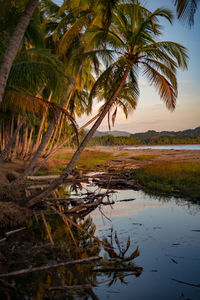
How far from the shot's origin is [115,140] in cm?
12619

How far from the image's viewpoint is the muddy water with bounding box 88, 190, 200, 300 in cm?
403

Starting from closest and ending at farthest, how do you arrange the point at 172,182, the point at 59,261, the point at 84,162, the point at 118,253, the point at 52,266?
1. the point at 52,266
2. the point at 59,261
3. the point at 118,253
4. the point at 172,182
5. the point at 84,162

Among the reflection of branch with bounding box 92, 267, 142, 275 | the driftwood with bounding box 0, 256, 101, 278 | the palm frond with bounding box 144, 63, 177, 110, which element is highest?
the palm frond with bounding box 144, 63, 177, 110

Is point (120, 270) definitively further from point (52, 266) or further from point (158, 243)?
point (158, 243)

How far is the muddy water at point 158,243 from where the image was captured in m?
4.03

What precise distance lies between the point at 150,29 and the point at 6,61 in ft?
17.3

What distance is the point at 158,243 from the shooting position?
6020 mm

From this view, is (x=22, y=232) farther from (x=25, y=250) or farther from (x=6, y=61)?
(x=6, y=61)

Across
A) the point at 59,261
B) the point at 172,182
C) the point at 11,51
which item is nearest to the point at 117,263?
the point at 59,261

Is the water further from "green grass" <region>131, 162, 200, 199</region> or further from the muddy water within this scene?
"green grass" <region>131, 162, 200, 199</region>

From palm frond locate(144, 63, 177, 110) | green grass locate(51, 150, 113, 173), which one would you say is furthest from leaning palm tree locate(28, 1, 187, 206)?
green grass locate(51, 150, 113, 173)

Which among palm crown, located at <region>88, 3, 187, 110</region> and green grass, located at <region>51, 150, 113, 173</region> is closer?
palm crown, located at <region>88, 3, 187, 110</region>

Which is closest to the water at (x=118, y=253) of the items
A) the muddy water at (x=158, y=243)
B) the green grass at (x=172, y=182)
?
the muddy water at (x=158, y=243)

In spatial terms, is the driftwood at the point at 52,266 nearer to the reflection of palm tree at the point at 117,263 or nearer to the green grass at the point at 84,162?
the reflection of palm tree at the point at 117,263
